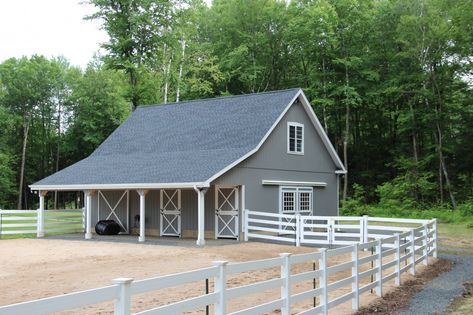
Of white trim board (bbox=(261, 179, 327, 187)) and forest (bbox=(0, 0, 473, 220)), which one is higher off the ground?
forest (bbox=(0, 0, 473, 220))

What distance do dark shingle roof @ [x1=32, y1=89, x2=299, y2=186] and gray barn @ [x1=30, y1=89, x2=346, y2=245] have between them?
0.19ft

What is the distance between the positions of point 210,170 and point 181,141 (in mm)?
5531

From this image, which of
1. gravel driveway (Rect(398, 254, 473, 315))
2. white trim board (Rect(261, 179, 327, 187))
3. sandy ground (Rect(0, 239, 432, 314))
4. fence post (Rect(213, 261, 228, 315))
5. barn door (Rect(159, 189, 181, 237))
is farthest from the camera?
barn door (Rect(159, 189, 181, 237))

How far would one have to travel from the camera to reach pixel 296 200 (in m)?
23.5

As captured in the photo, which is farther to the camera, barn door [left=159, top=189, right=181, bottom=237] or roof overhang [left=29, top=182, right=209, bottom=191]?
barn door [left=159, top=189, right=181, bottom=237]

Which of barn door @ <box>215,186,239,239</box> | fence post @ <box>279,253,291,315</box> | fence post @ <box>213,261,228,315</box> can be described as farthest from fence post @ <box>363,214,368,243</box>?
fence post @ <box>213,261,228,315</box>

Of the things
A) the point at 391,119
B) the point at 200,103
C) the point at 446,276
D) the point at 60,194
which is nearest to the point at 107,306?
the point at 446,276

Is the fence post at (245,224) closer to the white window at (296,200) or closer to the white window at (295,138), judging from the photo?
the white window at (296,200)

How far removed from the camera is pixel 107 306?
8.98m

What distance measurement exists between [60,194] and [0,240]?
3584cm

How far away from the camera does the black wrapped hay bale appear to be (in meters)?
22.9

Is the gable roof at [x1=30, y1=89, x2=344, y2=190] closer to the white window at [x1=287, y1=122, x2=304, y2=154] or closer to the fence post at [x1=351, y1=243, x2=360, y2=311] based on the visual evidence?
the white window at [x1=287, y1=122, x2=304, y2=154]

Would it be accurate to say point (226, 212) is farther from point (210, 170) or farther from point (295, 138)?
point (295, 138)

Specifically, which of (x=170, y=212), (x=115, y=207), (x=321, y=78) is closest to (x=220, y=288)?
(x=170, y=212)
